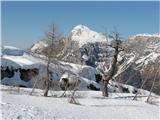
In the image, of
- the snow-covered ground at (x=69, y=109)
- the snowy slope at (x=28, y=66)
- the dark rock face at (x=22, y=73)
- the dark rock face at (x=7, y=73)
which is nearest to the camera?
the snow-covered ground at (x=69, y=109)

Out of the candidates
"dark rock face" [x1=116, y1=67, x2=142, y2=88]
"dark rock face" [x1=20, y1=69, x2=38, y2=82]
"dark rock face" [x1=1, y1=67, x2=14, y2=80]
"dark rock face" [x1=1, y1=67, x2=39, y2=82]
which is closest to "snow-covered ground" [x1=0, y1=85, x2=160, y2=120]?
"dark rock face" [x1=116, y1=67, x2=142, y2=88]

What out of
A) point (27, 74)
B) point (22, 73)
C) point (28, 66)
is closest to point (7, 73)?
point (22, 73)

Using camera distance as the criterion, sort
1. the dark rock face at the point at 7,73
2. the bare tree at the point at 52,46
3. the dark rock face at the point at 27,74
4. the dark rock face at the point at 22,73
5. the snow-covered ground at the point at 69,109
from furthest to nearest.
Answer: the dark rock face at the point at 27,74
the dark rock face at the point at 22,73
the dark rock face at the point at 7,73
the bare tree at the point at 52,46
the snow-covered ground at the point at 69,109

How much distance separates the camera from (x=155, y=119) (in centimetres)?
2248

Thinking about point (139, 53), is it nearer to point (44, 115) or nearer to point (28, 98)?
point (28, 98)

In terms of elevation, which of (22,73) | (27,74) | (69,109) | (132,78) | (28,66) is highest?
(28,66)

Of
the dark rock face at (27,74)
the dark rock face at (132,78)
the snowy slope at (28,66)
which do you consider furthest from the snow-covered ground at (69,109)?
the dark rock face at (27,74)

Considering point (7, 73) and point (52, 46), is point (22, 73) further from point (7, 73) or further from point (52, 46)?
point (52, 46)

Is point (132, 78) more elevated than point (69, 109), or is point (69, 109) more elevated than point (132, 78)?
point (69, 109)

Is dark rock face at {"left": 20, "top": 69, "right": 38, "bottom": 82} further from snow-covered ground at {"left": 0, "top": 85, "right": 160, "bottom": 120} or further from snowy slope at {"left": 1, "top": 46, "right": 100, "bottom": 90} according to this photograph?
snow-covered ground at {"left": 0, "top": 85, "right": 160, "bottom": 120}

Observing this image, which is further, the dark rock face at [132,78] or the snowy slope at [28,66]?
the snowy slope at [28,66]

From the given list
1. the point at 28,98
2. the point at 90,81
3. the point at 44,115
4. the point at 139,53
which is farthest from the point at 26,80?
the point at 44,115

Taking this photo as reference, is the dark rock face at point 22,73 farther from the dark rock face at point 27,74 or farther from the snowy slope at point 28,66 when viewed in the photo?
the snowy slope at point 28,66

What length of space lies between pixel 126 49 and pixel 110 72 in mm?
2197
